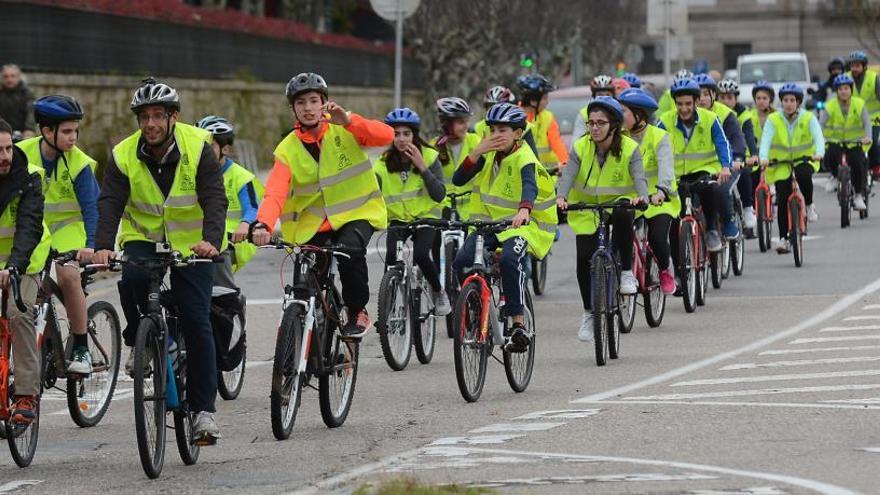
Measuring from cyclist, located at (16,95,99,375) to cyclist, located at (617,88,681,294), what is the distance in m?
4.38

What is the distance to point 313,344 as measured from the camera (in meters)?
11.3

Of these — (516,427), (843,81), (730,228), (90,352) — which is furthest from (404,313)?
(843,81)

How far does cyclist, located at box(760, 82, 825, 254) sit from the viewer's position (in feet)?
73.0

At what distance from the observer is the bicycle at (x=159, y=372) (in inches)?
388

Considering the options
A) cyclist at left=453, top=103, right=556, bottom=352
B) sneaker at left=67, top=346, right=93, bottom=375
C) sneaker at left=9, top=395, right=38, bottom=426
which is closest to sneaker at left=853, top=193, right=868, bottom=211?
cyclist at left=453, top=103, right=556, bottom=352

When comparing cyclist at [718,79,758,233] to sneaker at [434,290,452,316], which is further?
cyclist at [718,79,758,233]

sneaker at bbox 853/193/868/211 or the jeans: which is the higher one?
sneaker at bbox 853/193/868/211

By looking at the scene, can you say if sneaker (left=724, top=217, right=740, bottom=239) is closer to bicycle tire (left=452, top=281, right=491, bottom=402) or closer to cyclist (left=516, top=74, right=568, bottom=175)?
cyclist (left=516, top=74, right=568, bottom=175)

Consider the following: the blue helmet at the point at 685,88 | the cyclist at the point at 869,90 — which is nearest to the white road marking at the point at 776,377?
the blue helmet at the point at 685,88

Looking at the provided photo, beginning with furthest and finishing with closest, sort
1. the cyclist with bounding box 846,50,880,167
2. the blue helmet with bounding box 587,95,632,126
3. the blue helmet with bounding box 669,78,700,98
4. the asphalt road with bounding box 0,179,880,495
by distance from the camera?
the cyclist with bounding box 846,50,880,167
the blue helmet with bounding box 669,78,700,98
the blue helmet with bounding box 587,95,632,126
the asphalt road with bounding box 0,179,880,495

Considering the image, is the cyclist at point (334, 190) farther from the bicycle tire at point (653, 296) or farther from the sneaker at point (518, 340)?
the bicycle tire at point (653, 296)

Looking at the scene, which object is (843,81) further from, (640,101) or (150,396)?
(150,396)

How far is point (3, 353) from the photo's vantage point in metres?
10.6

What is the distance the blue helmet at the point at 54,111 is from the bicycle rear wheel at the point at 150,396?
220 centimetres
